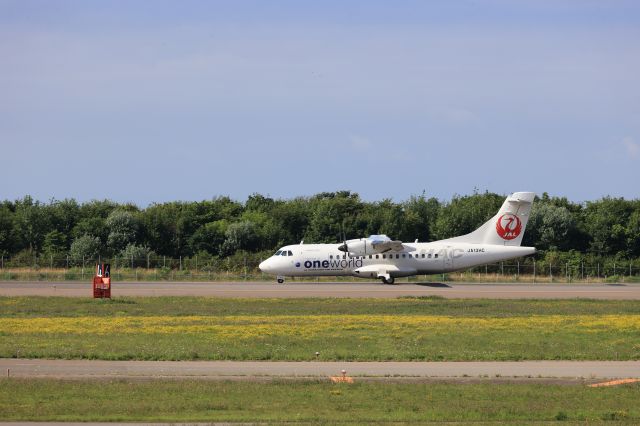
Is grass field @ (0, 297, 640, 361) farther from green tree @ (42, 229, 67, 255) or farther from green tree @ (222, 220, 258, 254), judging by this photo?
green tree @ (42, 229, 67, 255)

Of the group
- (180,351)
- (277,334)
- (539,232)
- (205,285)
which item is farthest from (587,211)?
(180,351)

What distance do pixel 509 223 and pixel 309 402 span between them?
143 feet

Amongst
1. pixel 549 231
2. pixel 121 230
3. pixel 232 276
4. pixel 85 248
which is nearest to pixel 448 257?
pixel 232 276

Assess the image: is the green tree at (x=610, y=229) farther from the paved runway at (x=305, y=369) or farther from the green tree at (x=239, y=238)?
the paved runway at (x=305, y=369)

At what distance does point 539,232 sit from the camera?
86.4 meters

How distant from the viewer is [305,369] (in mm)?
23172

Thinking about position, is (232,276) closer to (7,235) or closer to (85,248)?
(85,248)

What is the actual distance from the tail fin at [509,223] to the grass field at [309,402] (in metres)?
40.2

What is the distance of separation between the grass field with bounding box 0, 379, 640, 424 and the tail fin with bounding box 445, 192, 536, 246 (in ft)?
132

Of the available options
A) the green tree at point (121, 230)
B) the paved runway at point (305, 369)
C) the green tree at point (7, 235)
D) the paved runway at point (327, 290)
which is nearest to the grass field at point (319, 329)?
the paved runway at point (305, 369)

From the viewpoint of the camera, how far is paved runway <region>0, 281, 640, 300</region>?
50.2 m

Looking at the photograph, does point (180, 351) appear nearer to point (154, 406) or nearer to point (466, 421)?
point (154, 406)

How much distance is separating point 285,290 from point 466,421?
36.7 m

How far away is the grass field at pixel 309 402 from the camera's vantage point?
17.0 meters
